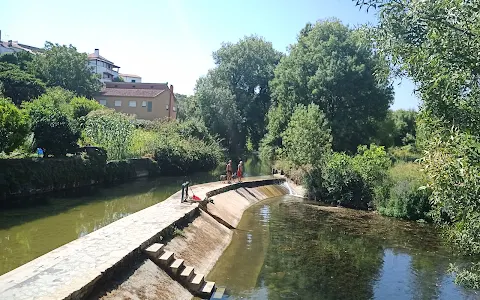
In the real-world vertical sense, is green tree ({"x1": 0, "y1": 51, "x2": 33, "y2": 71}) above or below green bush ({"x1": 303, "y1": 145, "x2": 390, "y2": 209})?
above

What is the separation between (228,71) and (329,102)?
26.0 metres

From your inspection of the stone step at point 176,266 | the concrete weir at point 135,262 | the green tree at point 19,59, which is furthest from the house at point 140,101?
the stone step at point 176,266

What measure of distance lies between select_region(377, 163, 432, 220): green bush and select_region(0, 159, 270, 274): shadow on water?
16274 mm

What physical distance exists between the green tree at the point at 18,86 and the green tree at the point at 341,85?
34.1m

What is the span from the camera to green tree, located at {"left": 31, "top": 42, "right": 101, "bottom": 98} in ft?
218

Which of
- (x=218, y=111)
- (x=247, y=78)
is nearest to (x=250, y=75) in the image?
(x=247, y=78)

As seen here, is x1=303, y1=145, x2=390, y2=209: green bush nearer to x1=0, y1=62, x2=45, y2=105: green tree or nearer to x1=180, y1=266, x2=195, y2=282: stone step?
x1=180, y1=266, x2=195, y2=282: stone step

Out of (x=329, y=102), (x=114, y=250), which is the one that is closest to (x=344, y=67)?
(x=329, y=102)

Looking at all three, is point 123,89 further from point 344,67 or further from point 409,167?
point 409,167

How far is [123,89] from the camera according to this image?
74500mm

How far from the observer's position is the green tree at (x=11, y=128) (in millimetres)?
24422

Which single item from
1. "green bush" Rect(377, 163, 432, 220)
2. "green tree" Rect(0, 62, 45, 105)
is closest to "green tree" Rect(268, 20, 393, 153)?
"green bush" Rect(377, 163, 432, 220)

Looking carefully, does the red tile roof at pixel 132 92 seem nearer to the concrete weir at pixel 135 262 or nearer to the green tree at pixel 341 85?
the green tree at pixel 341 85

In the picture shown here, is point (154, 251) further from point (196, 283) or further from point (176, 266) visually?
point (196, 283)
